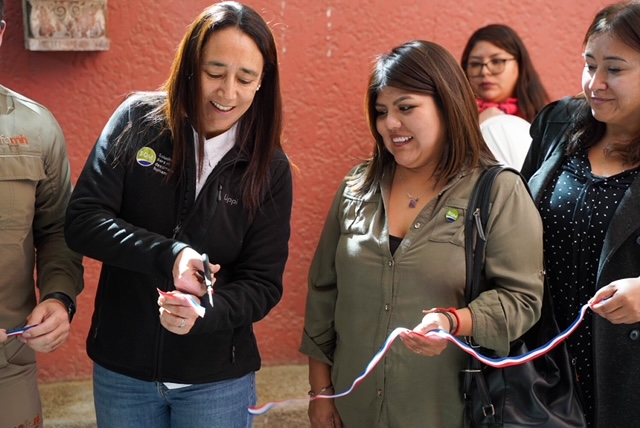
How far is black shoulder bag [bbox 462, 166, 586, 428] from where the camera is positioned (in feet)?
8.24

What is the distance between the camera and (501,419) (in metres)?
2.51

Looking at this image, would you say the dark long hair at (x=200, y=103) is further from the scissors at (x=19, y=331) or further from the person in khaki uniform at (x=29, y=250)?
the scissors at (x=19, y=331)

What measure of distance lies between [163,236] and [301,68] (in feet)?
6.25

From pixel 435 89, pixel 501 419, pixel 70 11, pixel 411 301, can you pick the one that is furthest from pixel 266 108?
pixel 70 11

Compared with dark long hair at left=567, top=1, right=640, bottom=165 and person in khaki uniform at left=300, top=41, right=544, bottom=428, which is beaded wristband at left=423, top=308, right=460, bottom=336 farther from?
dark long hair at left=567, top=1, right=640, bottom=165

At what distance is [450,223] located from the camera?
255 centimetres

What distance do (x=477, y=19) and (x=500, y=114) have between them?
0.62 metres

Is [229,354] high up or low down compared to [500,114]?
down

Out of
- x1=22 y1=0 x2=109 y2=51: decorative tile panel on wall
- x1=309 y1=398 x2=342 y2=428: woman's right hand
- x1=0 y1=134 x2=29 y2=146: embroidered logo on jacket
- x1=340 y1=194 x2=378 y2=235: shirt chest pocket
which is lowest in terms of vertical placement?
x1=309 y1=398 x2=342 y2=428: woman's right hand

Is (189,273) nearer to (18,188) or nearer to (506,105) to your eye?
(18,188)

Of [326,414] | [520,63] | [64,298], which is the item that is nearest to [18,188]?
[64,298]

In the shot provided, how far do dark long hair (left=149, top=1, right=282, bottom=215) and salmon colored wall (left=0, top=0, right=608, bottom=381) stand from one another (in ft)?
4.64

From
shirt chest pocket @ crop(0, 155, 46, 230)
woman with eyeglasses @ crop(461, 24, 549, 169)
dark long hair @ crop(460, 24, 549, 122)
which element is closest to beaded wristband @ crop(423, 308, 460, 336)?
shirt chest pocket @ crop(0, 155, 46, 230)

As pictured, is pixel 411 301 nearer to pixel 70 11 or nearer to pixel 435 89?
pixel 435 89
